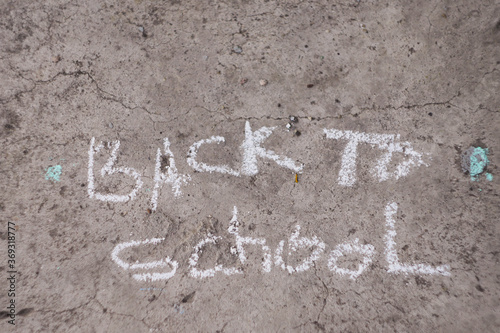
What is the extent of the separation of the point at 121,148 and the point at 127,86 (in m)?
0.56

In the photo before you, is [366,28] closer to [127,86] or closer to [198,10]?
[198,10]

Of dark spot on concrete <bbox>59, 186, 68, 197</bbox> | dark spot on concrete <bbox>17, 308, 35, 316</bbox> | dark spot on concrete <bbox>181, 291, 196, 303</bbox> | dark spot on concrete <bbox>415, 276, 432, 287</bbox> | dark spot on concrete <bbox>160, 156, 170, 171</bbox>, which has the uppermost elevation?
dark spot on concrete <bbox>160, 156, 170, 171</bbox>

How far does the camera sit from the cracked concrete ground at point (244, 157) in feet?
6.57

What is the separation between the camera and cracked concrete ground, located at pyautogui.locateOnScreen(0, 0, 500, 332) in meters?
2.00

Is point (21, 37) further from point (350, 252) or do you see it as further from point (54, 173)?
point (350, 252)

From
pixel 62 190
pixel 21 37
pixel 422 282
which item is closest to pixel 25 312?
pixel 62 190

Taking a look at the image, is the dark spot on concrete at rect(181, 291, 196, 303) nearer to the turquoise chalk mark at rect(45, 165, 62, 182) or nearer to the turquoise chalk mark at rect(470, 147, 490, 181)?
the turquoise chalk mark at rect(45, 165, 62, 182)

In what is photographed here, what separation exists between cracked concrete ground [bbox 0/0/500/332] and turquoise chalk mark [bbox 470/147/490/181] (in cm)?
5

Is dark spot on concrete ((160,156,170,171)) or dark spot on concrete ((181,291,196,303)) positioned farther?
dark spot on concrete ((160,156,170,171))

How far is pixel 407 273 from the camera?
2021 mm

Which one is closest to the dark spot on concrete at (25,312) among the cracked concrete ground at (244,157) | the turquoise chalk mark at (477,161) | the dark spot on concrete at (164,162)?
the cracked concrete ground at (244,157)

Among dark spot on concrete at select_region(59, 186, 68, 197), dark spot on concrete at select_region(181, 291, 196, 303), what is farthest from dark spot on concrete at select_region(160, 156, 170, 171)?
dark spot on concrete at select_region(181, 291, 196, 303)

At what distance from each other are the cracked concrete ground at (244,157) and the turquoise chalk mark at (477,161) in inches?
2.1

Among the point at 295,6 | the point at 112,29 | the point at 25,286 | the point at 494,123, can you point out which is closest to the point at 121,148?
the point at 112,29
